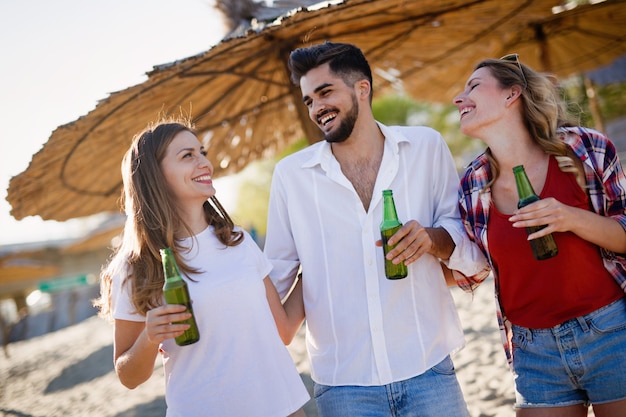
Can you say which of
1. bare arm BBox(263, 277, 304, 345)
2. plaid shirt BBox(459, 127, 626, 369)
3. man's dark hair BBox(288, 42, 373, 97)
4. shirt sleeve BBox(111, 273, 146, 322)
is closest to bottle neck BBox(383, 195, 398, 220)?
plaid shirt BBox(459, 127, 626, 369)

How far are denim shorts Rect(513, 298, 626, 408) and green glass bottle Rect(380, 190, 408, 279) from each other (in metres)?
0.62

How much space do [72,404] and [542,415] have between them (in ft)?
23.5

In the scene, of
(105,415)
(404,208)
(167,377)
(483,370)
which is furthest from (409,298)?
(105,415)

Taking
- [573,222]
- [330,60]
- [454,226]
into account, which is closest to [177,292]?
[454,226]

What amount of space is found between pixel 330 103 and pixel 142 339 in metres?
1.53

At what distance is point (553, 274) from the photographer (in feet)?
7.98

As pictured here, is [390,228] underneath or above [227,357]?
above

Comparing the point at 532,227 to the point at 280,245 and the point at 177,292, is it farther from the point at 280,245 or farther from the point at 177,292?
the point at 177,292

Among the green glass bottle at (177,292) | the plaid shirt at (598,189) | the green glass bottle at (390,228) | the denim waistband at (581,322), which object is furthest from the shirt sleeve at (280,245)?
the denim waistband at (581,322)

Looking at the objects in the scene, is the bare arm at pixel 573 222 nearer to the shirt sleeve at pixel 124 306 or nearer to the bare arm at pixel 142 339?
the bare arm at pixel 142 339

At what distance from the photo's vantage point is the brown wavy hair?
2.40 m

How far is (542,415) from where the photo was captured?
2434 mm

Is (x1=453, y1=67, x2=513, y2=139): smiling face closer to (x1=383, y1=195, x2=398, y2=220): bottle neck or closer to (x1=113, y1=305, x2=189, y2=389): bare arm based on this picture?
(x1=383, y1=195, x2=398, y2=220): bottle neck

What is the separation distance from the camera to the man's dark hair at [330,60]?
9.99 feet
